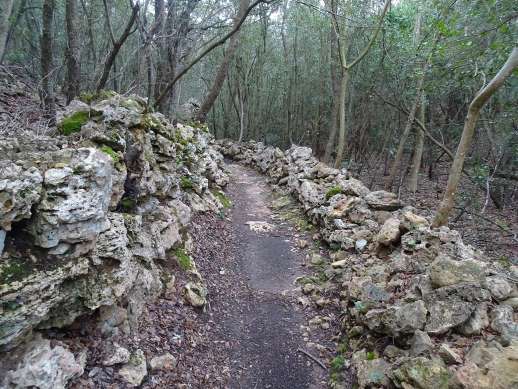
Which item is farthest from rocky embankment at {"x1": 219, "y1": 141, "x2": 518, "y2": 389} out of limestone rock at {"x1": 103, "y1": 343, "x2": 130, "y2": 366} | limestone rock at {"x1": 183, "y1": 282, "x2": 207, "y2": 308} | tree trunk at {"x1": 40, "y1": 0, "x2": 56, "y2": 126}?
tree trunk at {"x1": 40, "y1": 0, "x2": 56, "y2": 126}

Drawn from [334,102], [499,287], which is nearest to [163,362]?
[499,287]

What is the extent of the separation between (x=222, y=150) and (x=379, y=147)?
813cm

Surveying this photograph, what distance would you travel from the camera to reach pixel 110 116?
4699 mm

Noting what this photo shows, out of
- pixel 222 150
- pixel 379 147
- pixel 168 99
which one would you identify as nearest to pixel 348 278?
pixel 168 99

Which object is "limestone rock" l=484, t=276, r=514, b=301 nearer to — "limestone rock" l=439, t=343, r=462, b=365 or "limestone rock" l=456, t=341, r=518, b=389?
"limestone rock" l=456, t=341, r=518, b=389

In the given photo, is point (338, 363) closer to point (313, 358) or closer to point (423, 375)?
point (313, 358)

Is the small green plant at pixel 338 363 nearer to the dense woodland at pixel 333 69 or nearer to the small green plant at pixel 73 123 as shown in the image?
the dense woodland at pixel 333 69

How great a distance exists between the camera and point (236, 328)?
4957mm

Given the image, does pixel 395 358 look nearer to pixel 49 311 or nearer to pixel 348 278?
pixel 348 278

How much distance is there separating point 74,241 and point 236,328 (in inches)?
109

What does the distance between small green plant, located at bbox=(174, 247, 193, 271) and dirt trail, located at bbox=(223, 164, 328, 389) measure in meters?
0.95

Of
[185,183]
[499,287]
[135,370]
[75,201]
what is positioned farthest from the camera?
[185,183]

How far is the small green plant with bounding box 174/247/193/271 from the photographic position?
5344 mm

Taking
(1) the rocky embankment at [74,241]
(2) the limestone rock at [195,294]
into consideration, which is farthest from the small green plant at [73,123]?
(2) the limestone rock at [195,294]
